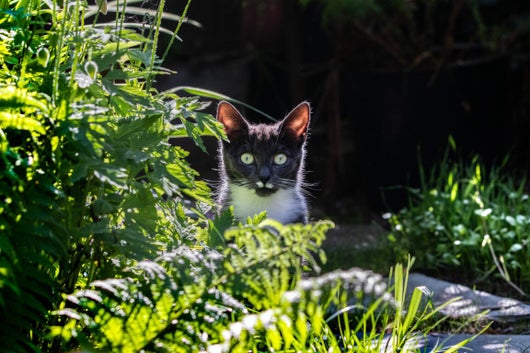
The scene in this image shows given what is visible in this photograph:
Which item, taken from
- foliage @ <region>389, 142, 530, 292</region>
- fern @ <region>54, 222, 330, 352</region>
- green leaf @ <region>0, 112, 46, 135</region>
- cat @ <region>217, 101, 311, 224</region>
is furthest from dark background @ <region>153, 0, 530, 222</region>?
green leaf @ <region>0, 112, 46, 135</region>

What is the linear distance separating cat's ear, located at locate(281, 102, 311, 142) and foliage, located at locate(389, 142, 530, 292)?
1.04 m

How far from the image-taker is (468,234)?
14.3 feet

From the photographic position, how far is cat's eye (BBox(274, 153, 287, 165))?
147 inches

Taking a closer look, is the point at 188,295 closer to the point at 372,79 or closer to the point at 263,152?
the point at 263,152

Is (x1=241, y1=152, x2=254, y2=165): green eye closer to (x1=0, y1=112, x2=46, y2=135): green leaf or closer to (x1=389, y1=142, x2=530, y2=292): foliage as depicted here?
(x1=389, y1=142, x2=530, y2=292): foliage

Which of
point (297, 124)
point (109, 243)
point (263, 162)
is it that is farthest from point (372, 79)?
point (109, 243)

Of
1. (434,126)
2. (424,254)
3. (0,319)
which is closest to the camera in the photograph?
(0,319)

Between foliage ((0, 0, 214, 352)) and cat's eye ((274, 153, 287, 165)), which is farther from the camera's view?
cat's eye ((274, 153, 287, 165))

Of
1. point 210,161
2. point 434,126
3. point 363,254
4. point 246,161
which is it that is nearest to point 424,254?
point 363,254

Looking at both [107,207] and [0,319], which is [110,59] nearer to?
[107,207]

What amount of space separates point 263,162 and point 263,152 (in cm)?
5

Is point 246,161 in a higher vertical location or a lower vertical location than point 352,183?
higher

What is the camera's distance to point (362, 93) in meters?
6.37

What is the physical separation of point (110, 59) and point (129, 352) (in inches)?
32.4
